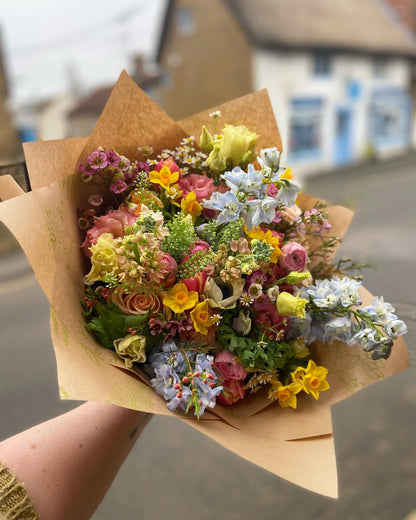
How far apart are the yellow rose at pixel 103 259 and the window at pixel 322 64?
12241 millimetres

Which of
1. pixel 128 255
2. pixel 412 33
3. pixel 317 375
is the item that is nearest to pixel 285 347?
pixel 317 375

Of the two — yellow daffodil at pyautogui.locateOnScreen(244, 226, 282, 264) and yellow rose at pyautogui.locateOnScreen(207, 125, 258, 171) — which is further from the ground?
yellow rose at pyautogui.locateOnScreen(207, 125, 258, 171)

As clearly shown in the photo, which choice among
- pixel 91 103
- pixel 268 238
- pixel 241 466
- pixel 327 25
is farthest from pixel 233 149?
pixel 91 103

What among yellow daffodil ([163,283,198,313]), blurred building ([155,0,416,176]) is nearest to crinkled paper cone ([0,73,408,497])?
yellow daffodil ([163,283,198,313])

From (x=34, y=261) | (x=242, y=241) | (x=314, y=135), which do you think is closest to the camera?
(x=34, y=261)

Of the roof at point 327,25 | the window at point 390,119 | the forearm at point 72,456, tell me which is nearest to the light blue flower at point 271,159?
the forearm at point 72,456

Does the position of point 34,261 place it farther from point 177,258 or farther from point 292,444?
point 292,444

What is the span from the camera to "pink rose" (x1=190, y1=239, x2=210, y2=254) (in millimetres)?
747

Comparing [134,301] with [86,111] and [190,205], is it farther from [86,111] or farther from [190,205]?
[86,111]

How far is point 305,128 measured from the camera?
11.8m

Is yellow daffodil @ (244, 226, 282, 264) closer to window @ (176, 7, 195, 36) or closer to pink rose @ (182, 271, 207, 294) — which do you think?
pink rose @ (182, 271, 207, 294)

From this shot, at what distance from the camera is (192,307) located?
0.73 metres

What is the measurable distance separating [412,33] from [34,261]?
1761 cm

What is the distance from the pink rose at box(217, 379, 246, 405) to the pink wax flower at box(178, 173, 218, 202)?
1.03ft
